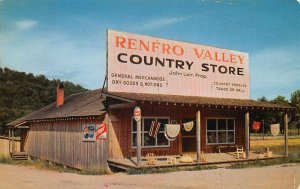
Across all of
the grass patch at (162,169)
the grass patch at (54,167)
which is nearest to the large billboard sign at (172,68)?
the grass patch at (54,167)

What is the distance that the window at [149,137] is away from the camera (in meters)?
16.1

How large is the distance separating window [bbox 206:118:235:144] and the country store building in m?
0.02

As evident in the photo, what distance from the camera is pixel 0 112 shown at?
93.6ft

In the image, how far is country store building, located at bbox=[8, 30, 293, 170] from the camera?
1538cm

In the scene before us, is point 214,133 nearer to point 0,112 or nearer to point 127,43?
point 127,43

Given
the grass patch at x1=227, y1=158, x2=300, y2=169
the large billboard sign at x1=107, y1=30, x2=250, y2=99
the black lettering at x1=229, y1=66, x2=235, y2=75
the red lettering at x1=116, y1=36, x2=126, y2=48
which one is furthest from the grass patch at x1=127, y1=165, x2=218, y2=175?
the black lettering at x1=229, y1=66, x2=235, y2=75

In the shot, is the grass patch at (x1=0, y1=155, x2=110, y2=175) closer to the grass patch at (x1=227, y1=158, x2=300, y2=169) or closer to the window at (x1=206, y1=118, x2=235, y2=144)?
the grass patch at (x1=227, y1=158, x2=300, y2=169)

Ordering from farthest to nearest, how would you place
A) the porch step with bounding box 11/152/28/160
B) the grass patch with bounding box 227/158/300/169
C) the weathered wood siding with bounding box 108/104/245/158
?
the porch step with bounding box 11/152/28/160, the weathered wood siding with bounding box 108/104/245/158, the grass patch with bounding box 227/158/300/169

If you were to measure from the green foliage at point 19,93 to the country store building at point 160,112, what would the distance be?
9.98 ft

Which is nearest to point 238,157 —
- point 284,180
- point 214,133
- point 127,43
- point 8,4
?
point 214,133

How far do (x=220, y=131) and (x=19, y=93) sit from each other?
15.5 m

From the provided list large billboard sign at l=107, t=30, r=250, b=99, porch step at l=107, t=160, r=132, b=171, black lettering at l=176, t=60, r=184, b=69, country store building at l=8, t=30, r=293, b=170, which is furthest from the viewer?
black lettering at l=176, t=60, r=184, b=69

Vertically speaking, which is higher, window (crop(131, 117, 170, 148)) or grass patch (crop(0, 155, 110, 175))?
window (crop(131, 117, 170, 148))

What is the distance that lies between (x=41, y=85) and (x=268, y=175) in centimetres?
3143
